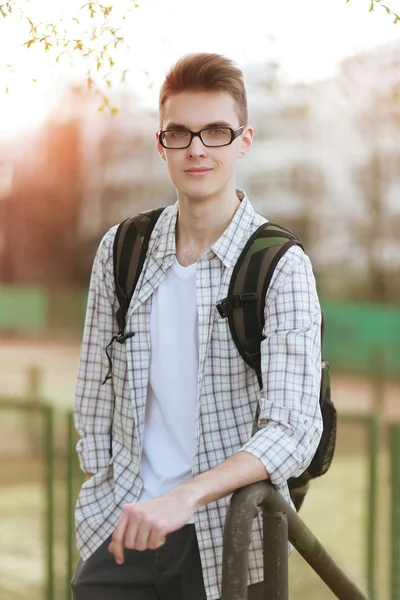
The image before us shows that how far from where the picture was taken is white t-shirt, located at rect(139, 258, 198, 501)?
1.54 metres

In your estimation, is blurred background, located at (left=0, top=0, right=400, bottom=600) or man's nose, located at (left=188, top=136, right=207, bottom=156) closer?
man's nose, located at (left=188, top=136, right=207, bottom=156)

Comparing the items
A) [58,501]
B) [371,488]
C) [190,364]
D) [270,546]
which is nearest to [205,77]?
[190,364]

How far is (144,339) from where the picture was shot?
1599 millimetres

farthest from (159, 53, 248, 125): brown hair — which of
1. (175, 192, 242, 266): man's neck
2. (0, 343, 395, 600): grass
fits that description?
(0, 343, 395, 600): grass

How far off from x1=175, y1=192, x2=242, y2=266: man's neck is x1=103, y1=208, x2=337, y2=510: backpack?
0.26ft

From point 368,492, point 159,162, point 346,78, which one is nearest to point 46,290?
point 159,162

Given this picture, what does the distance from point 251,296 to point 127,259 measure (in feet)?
1.00

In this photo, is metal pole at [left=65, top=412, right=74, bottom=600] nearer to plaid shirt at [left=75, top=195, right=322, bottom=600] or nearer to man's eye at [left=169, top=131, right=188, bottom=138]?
plaid shirt at [left=75, top=195, right=322, bottom=600]

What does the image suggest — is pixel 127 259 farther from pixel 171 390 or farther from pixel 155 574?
pixel 155 574

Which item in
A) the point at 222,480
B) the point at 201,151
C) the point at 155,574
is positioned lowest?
the point at 155,574

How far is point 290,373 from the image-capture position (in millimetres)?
1393

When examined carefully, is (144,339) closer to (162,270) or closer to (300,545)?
(162,270)

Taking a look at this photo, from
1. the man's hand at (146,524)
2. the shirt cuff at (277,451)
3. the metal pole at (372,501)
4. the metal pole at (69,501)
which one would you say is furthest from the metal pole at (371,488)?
the man's hand at (146,524)

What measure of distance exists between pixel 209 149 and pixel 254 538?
67 cm
